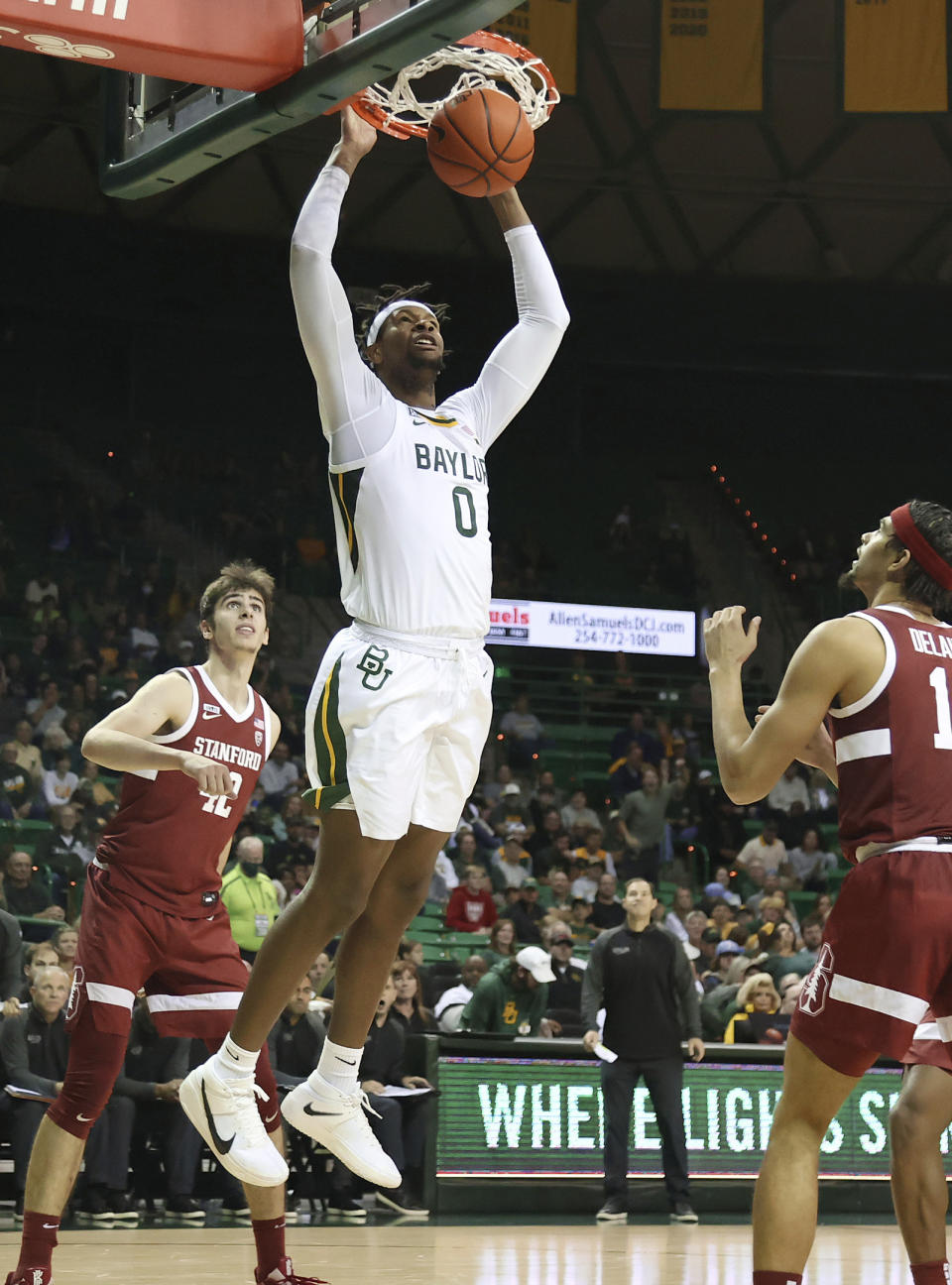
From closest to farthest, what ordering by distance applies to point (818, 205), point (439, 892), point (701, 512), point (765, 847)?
point (439, 892), point (765, 847), point (818, 205), point (701, 512)

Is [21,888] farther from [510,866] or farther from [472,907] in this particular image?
[510,866]

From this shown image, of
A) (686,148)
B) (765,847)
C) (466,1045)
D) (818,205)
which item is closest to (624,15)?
(686,148)

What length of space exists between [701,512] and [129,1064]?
645 inches

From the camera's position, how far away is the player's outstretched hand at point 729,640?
4.93 m

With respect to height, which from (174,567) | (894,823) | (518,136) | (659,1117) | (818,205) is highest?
(818,205)

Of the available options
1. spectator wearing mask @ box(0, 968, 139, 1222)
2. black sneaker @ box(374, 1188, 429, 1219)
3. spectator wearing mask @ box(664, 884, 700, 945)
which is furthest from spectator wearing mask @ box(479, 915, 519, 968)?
spectator wearing mask @ box(0, 968, 139, 1222)

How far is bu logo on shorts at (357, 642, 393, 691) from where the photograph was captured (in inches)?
199

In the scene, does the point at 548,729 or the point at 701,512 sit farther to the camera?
the point at 701,512

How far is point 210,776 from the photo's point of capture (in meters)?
5.38

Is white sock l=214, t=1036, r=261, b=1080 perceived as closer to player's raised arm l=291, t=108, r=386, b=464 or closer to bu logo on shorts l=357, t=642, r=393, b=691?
bu logo on shorts l=357, t=642, r=393, b=691

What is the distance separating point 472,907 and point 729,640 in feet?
37.2

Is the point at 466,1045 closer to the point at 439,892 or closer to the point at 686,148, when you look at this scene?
the point at 439,892

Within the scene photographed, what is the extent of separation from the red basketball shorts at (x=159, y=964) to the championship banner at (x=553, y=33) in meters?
14.1

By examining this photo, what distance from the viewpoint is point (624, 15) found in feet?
66.6
